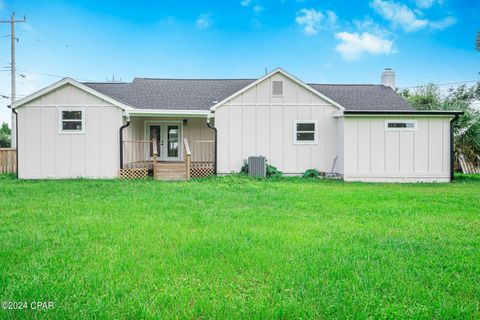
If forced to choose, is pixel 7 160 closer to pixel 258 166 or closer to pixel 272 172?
pixel 258 166

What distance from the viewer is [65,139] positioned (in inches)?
552

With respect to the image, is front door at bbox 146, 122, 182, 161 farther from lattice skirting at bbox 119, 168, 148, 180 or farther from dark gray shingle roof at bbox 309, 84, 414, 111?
dark gray shingle roof at bbox 309, 84, 414, 111

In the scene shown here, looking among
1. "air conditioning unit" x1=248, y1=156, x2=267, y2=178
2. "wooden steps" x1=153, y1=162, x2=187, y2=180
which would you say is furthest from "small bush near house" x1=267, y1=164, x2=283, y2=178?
"wooden steps" x1=153, y1=162, x2=187, y2=180

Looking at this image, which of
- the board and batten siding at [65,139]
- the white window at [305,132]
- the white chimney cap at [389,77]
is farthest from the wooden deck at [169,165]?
the white chimney cap at [389,77]

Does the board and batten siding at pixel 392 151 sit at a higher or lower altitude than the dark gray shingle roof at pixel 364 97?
lower

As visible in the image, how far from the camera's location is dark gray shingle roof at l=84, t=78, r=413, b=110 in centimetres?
1659

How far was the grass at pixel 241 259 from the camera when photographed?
3.12m

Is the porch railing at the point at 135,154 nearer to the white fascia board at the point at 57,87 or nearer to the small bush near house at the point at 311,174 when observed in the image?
the white fascia board at the point at 57,87

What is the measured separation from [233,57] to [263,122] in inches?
623

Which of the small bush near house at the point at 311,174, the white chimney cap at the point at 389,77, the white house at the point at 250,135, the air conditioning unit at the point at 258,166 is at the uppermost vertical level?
the white chimney cap at the point at 389,77

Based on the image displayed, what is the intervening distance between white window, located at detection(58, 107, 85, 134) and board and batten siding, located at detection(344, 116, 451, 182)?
10.9m

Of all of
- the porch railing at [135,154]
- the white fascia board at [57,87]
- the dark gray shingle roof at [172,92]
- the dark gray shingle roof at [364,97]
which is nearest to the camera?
the white fascia board at [57,87]

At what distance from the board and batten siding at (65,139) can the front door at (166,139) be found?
122 inches

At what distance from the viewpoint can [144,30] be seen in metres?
24.2
